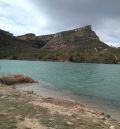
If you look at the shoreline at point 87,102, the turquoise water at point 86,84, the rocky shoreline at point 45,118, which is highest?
the rocky shoreline at point 45,118

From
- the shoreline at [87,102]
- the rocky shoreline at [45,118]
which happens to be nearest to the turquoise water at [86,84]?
the shoreline at [87,102]

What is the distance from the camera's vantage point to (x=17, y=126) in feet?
56.6

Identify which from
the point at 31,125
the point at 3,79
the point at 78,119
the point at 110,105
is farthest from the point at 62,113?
the point at 3,79

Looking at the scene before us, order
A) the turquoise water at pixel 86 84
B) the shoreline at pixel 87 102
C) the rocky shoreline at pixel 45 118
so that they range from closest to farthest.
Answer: the rocky shoreline at pixel 45 118, the shoreline at pixel 87 102, the turquoise water at pixel 86 84

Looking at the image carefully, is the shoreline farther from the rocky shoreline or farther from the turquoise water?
the rocky shoreline

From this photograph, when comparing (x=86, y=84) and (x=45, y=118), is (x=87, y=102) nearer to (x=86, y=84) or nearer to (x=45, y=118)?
(x=45, y=118)

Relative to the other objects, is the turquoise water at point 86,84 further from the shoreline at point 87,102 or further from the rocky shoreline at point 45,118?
the rocky shoreline at point 45,118

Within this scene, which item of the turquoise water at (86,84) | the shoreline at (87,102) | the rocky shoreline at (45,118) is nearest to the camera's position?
the rocky shoreline at (45,118)

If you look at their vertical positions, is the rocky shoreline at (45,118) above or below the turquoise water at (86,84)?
above

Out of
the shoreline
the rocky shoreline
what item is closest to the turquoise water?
the shoreline

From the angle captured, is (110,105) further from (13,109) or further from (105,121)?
(13,109)

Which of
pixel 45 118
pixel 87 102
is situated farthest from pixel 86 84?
pixel 45 118

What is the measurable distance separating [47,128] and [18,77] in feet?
129

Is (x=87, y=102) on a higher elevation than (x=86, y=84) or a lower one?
higher
